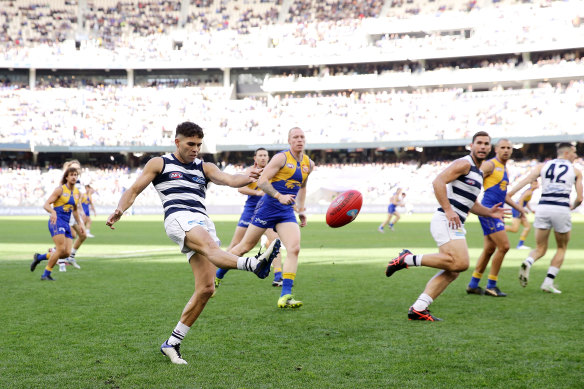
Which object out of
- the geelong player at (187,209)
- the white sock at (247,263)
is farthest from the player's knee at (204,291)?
the white sock at (247,263)

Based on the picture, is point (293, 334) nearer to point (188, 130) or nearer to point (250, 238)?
point (188, 130)

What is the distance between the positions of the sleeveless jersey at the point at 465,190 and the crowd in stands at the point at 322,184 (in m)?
35.0

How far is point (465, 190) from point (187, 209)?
362 cm

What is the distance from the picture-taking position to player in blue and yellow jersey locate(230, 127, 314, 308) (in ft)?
28.5

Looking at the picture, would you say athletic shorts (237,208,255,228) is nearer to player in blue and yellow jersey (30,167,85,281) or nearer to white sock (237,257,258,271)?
player in blue and yellow jersey (30,167,85,281)

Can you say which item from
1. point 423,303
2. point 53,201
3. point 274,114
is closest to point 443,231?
point 423,303

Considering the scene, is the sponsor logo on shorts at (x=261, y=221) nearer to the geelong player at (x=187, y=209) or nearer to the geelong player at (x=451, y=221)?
the geelong player at (x=451, y=221)

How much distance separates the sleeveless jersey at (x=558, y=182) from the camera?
9.81m

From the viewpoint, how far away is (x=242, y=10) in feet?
205

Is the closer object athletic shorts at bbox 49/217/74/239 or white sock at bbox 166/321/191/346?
white sock at bbox 166/321/191/346

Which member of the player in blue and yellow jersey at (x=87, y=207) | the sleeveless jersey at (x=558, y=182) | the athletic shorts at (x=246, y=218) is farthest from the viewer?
the player in blue and yellow jersey at (x=87, y=207)

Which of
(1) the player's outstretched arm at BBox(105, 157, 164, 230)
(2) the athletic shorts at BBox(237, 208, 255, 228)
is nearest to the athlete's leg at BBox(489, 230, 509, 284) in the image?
(2) the athletic shorts at BBox(237, 208, 255, 228)

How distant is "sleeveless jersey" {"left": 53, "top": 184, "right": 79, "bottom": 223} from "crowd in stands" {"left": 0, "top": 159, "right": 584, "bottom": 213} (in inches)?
1263

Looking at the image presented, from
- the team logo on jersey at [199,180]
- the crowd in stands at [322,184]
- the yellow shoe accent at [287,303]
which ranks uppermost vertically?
the team logo on jersey at [199,180]
